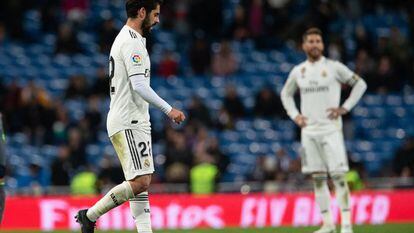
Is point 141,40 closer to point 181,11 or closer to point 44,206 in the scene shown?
point 44,206

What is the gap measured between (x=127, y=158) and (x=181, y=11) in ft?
48.6

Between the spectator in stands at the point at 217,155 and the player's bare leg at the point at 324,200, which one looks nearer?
the player's bare leg at the point at 324,200

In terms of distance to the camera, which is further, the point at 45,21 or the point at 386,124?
the point at 45,21

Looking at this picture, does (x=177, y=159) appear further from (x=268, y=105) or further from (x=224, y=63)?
(x=224, y=63)

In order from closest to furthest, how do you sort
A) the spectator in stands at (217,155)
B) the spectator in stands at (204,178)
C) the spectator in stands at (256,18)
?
1. the spectator in stands at (204,178)
2. the spectator in stands at (217,155)
3. the spectator in stands at (256,18)

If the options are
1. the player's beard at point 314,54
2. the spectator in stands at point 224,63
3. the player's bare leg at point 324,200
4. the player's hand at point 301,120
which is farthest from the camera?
the spectator in stands at point 224,63

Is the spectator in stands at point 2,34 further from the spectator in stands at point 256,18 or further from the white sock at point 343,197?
the white sock at point 343,197

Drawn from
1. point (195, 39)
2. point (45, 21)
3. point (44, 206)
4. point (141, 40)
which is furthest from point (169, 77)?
point (141, 40)

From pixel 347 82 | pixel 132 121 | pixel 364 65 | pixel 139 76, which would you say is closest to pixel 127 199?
pixel 132 121

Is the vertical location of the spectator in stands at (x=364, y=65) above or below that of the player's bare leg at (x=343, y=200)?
above

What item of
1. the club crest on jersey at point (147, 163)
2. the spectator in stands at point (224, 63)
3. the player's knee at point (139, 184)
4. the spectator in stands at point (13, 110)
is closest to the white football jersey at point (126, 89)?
the club crest on jersey at point (147, 163)

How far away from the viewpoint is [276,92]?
73.7 feet

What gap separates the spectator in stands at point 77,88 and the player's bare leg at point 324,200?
32.7ft

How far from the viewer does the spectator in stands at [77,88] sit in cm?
2208
